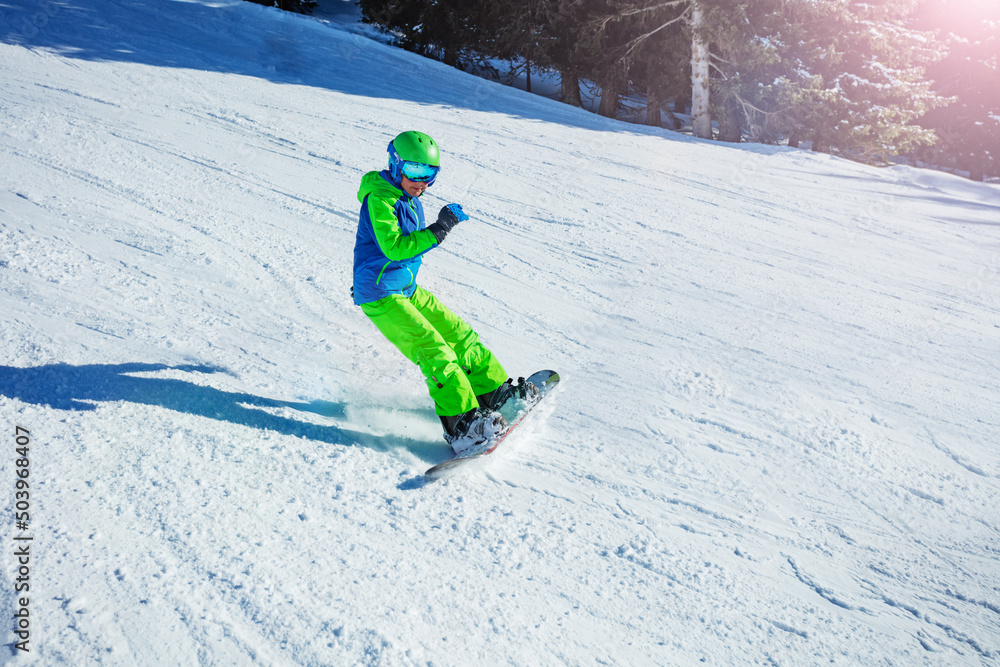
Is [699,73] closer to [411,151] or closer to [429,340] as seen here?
[411,151]

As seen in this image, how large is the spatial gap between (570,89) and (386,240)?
15.4m

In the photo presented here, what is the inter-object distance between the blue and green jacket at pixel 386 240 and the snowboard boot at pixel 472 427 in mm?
749

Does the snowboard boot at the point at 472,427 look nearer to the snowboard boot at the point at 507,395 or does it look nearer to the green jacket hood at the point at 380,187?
the snowboard boot at the point at 507,395

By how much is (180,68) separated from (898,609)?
12800 millimetres

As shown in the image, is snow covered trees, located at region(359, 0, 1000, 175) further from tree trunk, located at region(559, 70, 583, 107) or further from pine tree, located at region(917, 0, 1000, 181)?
pine tree, located at region(917, 0, 1000, 181)

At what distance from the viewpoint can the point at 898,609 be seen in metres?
2.69

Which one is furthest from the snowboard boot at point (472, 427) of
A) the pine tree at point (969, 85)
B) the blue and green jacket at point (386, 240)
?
the pine tree at point (969, 85)

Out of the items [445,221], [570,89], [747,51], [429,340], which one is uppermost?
[747,51]

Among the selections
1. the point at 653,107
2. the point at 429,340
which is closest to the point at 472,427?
the point at 429,340

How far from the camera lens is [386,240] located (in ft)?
9.88

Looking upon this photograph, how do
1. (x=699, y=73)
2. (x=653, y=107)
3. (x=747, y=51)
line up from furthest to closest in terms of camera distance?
1. (x=653, y=107)
2. (x=699, y=73)
3. (x=747, y=51)

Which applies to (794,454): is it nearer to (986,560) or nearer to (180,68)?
(986,560)

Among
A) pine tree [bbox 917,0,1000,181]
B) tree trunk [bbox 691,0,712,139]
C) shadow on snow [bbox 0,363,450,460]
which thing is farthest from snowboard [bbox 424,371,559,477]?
pine tree [bbox 917,0,1000,181]

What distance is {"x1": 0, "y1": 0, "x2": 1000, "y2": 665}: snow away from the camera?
8.11ft
